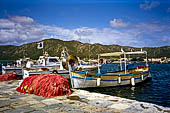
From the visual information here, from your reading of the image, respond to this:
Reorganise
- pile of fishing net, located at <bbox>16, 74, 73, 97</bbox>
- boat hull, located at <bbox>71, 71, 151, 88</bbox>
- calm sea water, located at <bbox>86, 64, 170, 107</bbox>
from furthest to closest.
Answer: boat hull, located at <bbox>71, 71, 151, 88</bbox> → calm sea water, located at <bbox>86, 64, 170, 107</bbox> → pile of fishing net, located at <bbox>16, 74, 73, 97</bbox>

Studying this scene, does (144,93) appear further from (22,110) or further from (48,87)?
Result: (22,110)

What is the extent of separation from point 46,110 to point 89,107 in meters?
1.81

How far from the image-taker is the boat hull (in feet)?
49.4

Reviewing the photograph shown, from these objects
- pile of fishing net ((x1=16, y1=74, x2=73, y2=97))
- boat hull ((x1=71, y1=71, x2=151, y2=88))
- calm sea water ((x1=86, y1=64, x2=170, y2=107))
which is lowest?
calm sea water ((x1=86, y1=64, x2=170, y2=107))

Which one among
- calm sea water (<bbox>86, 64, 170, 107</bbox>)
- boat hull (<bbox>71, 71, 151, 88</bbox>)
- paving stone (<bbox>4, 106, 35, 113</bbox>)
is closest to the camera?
paving stone (<bbox>4, 106, 35, 113</bbox>)

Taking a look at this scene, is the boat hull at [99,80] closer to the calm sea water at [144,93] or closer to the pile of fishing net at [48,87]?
the calm sea water at [144,93]

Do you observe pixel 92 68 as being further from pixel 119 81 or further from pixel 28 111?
pixel 28 111

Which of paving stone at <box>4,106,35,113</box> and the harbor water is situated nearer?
paving stone at <box>4,106,35,113</box>

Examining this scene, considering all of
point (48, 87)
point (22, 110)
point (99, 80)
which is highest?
point (48, 87)

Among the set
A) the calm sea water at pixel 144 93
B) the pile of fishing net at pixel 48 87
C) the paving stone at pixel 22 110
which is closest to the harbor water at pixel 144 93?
the calm sea water at pixel 144 93

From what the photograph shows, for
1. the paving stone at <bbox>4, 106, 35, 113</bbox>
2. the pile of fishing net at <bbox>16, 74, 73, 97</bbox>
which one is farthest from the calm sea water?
the paving stone at <bbox>4, 106, 35, 113</bbox>

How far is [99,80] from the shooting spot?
15.8 meters

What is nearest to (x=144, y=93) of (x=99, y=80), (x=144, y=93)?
(x=144, y=93)

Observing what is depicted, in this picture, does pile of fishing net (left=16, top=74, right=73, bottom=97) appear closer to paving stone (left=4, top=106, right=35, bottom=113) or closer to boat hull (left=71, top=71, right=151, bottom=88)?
paving stone (left=4, top=106, right=35, bottom=113)
